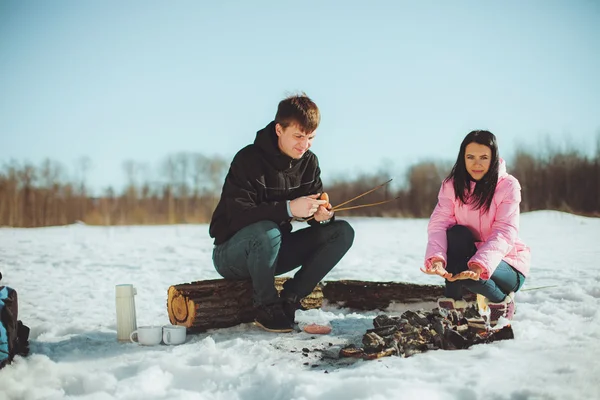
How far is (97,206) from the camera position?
13.4m

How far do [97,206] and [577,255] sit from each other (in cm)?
1017

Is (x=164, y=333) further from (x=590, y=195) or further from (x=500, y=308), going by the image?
(x=590, y=195)

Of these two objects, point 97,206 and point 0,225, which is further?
point 97,206

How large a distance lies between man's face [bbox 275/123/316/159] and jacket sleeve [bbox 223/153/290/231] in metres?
0.25

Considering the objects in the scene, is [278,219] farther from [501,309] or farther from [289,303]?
[501,309]

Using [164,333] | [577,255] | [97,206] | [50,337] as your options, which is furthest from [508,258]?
[97,206]

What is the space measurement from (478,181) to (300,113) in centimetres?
120

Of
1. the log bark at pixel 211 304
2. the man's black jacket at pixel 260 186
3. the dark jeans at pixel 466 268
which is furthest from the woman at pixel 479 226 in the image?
the log bark at pixel 211 304

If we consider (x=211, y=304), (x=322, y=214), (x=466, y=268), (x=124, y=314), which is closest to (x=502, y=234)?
(x=466, y=268)

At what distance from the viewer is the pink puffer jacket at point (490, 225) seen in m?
3.35

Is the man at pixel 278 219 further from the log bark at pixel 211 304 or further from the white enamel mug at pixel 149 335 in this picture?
the white enamel mug at pixel 149 335

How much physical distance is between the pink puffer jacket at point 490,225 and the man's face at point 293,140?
3.11 ft

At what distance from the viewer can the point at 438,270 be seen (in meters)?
3.34

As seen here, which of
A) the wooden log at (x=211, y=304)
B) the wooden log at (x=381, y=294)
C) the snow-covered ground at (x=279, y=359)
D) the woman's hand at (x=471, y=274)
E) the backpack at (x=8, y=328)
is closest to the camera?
the snow-covered ground at (x=279, y=359)
